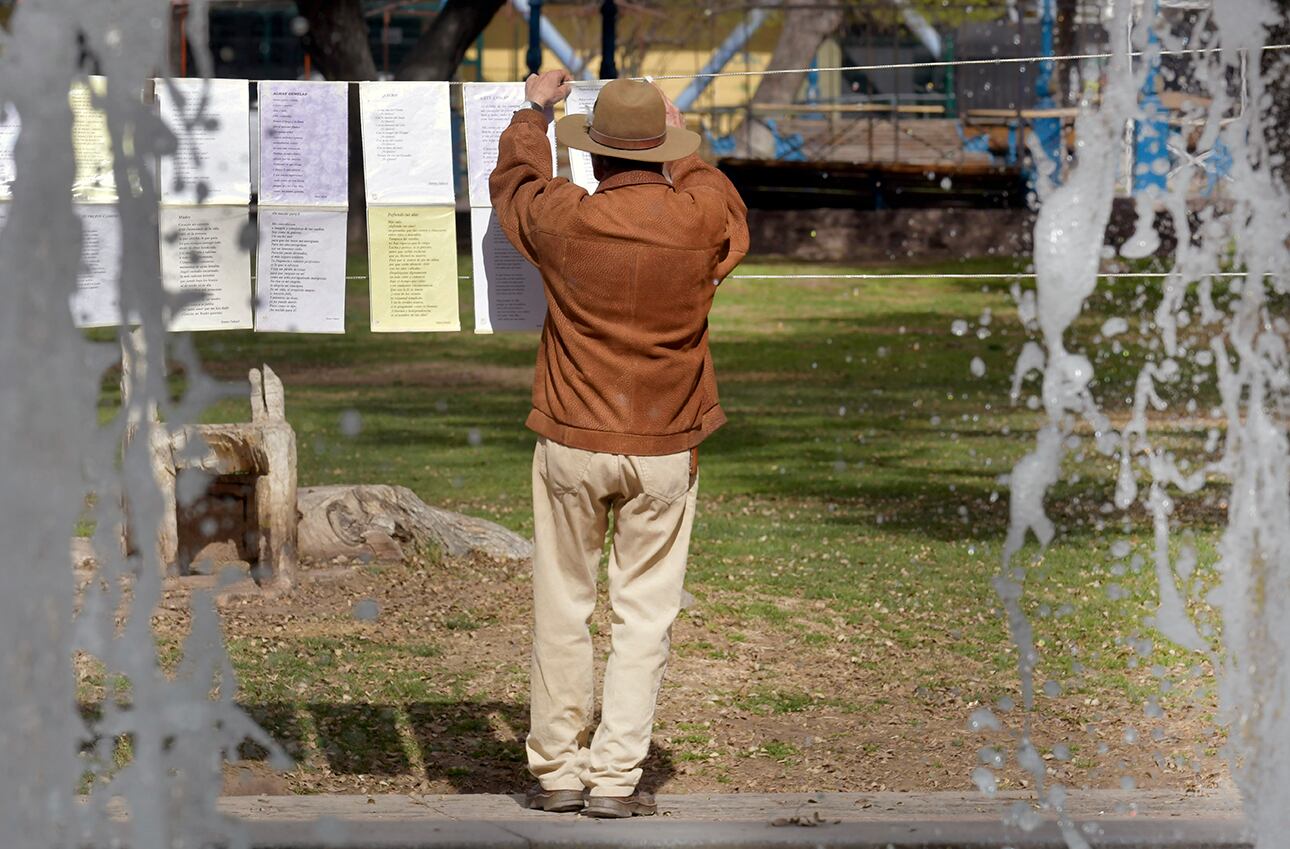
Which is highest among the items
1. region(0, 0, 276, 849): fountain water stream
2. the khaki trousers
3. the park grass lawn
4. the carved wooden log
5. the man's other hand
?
the man's other hand

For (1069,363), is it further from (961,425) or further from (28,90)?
(28,90)

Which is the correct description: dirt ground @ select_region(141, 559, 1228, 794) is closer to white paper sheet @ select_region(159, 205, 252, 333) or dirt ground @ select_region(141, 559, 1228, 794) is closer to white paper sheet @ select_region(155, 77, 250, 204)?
white paper sheet @ select_region(159, 205, 252, 333)

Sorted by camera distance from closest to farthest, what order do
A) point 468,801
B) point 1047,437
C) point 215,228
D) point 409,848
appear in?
point 409,848, point 468,801, point 215,228, point 1047,437

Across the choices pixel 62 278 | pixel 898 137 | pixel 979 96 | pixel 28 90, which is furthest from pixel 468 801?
pixel 979 96

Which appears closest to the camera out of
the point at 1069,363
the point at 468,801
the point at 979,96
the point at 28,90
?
the point at 28,90

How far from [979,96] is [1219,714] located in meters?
28.5

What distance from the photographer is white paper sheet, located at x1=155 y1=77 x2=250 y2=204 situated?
588 cm

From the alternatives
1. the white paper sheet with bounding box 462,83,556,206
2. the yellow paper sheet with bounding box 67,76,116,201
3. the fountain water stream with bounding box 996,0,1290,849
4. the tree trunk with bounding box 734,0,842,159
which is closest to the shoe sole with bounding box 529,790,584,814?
the fountain water stream with bounding box 996,0,1290,849

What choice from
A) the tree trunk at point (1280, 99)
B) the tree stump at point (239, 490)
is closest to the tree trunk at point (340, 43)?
the tree trunk at point (1280, 99)

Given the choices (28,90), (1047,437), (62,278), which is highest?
(28,90)

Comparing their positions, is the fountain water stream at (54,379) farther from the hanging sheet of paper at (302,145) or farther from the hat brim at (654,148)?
the hanging sheet of paper at (302,145)

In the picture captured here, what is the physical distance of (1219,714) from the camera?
6.38 meters

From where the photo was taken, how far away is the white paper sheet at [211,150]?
19.3 ft

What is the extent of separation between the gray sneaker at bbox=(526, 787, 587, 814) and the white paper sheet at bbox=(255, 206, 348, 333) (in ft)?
5.48
